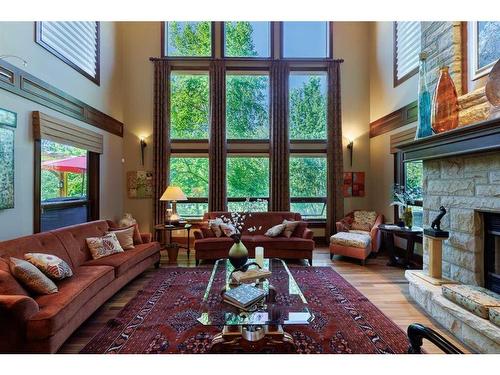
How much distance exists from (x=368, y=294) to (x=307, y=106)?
459 cm

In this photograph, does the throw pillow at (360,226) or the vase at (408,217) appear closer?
the vase at (408,217)

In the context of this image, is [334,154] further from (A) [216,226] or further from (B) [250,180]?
(A) [216,226]

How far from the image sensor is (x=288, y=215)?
5.53 m

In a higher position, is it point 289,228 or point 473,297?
point 289,228

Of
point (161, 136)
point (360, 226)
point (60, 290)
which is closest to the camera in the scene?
point (60, 290)

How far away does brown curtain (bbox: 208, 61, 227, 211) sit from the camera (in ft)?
20.9

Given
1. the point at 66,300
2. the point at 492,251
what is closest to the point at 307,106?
the point at 492,251

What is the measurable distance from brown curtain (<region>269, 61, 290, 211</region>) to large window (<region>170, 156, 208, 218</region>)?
159 cm

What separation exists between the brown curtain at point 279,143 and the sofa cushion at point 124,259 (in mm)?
3124

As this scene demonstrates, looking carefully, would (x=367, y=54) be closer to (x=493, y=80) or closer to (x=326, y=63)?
(x=326, y=63)

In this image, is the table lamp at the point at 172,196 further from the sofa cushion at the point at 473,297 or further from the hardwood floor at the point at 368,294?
the sofa cushion at the point at 473,297

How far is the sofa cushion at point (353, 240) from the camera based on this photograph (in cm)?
490

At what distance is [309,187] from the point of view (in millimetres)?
6691

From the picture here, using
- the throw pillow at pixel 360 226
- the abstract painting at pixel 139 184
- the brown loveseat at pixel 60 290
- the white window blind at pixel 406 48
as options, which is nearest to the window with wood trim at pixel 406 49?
the white window blind at pixel 406 48
